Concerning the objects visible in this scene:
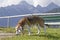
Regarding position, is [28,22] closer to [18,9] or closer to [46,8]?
[46,8]

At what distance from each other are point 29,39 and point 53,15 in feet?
17.6

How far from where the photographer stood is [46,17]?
623 inches

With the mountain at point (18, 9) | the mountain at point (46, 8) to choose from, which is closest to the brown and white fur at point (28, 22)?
the mountain at point (46, 8)

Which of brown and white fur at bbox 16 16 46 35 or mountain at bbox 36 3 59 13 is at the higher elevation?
mountain at bbox 36 3 59 13

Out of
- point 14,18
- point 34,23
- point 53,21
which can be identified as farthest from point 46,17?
point 34,23

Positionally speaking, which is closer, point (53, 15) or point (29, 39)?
point (29, 39)

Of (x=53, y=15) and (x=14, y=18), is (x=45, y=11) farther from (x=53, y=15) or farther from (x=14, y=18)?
(x=14, y=18)

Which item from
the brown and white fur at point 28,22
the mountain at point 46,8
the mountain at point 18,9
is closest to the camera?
the brown and white fur at point 28,22

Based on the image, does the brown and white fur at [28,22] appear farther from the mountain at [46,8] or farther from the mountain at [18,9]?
the mountain at [18,9]

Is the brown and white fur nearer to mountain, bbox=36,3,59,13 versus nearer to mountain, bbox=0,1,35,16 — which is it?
mountain, bbox=36,3,59,13

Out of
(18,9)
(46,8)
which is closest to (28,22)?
(46,8)

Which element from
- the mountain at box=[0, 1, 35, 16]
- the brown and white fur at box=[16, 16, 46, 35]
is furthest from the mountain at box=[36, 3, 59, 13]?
the brown and white fur at box=[16, 16, 46, 35]

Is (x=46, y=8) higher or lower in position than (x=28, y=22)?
higher

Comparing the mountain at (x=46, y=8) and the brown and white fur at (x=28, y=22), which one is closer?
the brown and white fur at (x=28, y=22)
